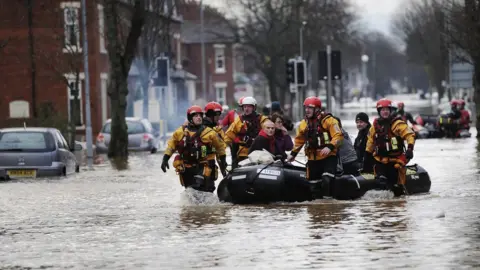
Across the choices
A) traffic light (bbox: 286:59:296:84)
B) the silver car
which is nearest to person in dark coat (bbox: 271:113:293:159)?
the silver car

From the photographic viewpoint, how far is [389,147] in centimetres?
1906

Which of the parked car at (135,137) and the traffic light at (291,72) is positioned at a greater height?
the traffic light at (291,72)

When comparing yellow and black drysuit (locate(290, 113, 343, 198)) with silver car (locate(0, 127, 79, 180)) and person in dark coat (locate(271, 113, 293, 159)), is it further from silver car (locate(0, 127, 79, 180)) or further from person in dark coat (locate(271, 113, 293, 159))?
silver car (locate(0, 127, 79, 180))

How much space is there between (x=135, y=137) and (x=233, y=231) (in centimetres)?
2813

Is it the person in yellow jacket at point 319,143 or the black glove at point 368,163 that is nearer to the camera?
the person in yellow jacket at point 319,143

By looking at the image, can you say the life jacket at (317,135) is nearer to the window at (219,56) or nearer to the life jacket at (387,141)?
the life jacket at (387,141)

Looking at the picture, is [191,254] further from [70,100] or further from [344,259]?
[70,100]

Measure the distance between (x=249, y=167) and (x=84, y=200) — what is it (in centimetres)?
356

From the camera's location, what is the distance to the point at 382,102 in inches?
747

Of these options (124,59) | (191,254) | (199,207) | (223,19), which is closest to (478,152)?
(124,59)

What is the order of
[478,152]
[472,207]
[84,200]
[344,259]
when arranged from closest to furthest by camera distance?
[344,259]
[472,207]
[84,200]
[478,152]

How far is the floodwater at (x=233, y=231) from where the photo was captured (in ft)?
39.4

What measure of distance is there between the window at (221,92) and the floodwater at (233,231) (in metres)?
85.6

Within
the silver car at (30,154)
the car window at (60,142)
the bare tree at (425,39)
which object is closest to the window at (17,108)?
the car window at (60,142)
